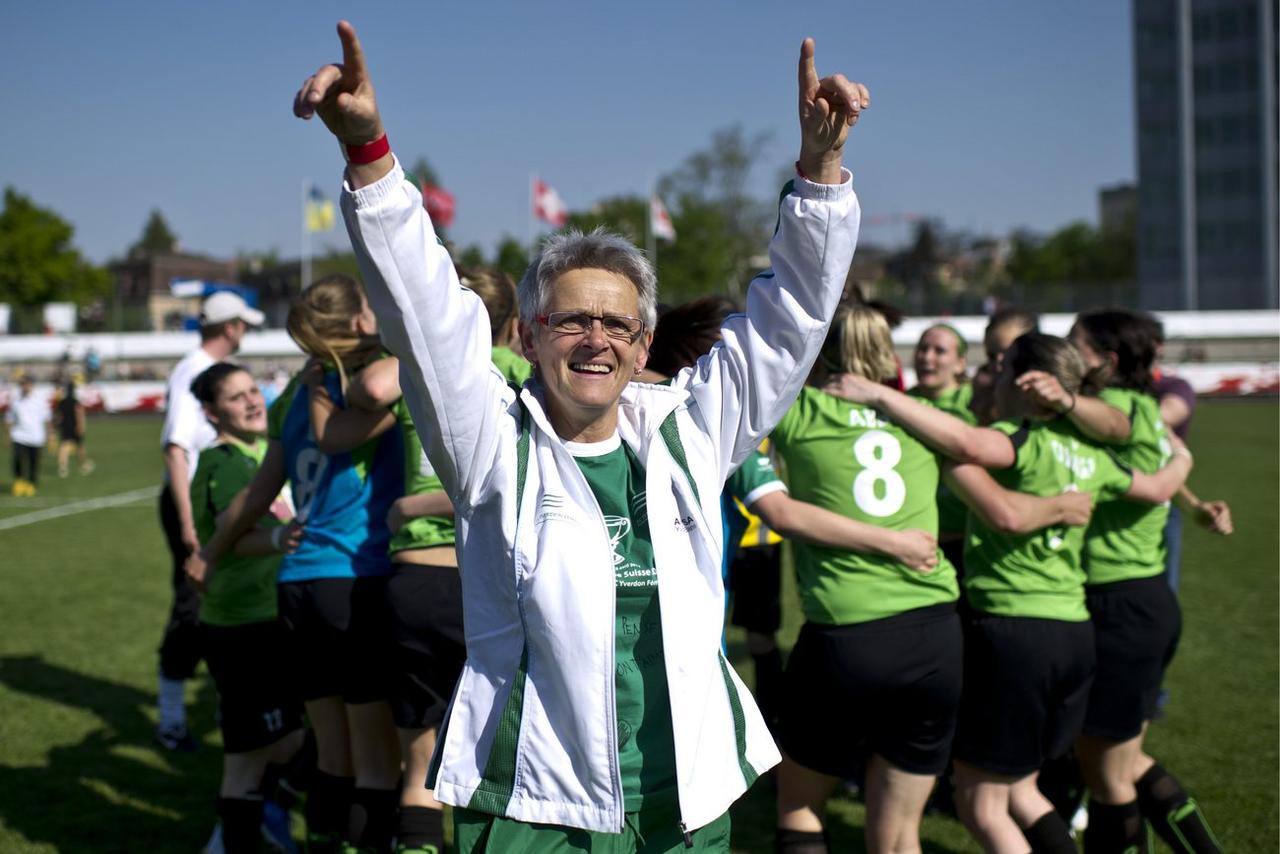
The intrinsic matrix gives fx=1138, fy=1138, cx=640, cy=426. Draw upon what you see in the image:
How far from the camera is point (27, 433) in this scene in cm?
1856

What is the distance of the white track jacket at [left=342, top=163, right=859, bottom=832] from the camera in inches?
86.6

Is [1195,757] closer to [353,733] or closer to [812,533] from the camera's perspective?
[812,533]

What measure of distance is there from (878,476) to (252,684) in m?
2.70

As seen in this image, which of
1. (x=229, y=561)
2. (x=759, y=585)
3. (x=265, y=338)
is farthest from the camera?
(x=265, y=338)

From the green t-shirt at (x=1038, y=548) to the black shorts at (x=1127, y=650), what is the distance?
0.35m

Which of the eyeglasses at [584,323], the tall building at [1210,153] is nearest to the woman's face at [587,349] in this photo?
the eyeglasses at [584,323]

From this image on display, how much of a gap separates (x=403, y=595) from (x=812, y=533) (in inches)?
53.0

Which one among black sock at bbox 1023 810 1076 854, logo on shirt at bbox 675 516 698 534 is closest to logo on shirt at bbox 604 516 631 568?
logo on shirt at bbox 675 516 698 534

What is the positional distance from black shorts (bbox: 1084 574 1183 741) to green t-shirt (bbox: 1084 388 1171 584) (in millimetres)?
61

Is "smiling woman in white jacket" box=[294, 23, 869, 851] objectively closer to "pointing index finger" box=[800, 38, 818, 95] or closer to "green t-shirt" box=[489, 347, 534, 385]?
"pointing index finger" box=[800, 38, 818, 95]

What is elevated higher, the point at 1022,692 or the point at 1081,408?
the point at 1081,408

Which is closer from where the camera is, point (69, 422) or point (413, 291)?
point (413, 291)

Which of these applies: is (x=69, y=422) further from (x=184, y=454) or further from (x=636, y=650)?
(x=636, y=650)

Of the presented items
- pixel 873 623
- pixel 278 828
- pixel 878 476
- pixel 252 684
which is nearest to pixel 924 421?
pixel 878 476
